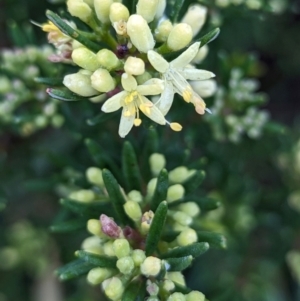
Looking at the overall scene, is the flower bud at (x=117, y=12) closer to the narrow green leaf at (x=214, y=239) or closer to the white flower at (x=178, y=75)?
the white flower at (x=178, y=75)

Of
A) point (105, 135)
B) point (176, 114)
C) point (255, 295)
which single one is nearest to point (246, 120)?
point (176, 114)

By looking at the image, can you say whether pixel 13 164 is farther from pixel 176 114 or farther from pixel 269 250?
pixel 269 250

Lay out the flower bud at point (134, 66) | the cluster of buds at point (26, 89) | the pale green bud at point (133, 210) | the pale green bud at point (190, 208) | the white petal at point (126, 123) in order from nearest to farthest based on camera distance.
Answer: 1. the flower bud at point (134, 66)
2. the white petal at point (126, 123)
3. the pale green bud at point (133, 210)
4. the pale green bud at point (190, 208)
5. the cluster of buds at point (26, 89)

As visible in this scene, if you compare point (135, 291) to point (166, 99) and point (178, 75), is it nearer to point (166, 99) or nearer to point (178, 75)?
point (166, 99)

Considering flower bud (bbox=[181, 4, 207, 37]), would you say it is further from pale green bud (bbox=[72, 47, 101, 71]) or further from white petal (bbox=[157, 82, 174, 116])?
pale green bud (bbox=[72, 47, 101, 71])

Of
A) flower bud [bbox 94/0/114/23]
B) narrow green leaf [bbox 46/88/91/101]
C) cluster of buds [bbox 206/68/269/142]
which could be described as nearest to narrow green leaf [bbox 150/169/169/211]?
narrow green leaf [bbox 46/88/91/101]

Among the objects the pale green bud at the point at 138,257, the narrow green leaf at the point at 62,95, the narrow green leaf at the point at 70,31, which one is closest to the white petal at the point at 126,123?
the narrow green leaf at the point at 62,95
